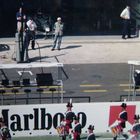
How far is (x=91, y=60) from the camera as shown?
24031 mm

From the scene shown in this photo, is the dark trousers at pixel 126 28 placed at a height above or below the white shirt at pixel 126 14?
below

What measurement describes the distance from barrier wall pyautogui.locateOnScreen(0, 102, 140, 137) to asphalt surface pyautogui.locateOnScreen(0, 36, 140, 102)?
3.05 metres

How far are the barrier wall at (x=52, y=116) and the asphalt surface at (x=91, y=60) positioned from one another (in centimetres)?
305

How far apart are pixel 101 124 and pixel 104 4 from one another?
51.2 ft

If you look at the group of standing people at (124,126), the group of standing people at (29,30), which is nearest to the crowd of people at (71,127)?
the group of standing people at (124,126)

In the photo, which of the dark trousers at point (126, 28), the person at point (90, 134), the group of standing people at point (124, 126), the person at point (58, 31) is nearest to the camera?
the person at point (90, 134)

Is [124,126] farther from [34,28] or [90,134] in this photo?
[34,28]

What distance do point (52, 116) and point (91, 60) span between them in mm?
10038

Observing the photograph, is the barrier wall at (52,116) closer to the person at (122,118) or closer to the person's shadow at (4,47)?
the person at (122,118)

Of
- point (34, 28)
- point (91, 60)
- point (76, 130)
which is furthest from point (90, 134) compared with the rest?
point (34, 28)

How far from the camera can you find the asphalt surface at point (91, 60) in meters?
19.6

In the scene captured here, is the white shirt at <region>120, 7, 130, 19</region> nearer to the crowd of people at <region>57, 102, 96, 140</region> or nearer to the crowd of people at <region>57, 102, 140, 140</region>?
the crowd of people at <region>57, 102, 140, 140</region>

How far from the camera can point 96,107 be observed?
14.3 metres

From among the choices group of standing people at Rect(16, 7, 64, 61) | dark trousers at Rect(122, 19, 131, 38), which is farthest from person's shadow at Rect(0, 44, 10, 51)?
dark trousers at Rect(122, 19, 131, 38)
